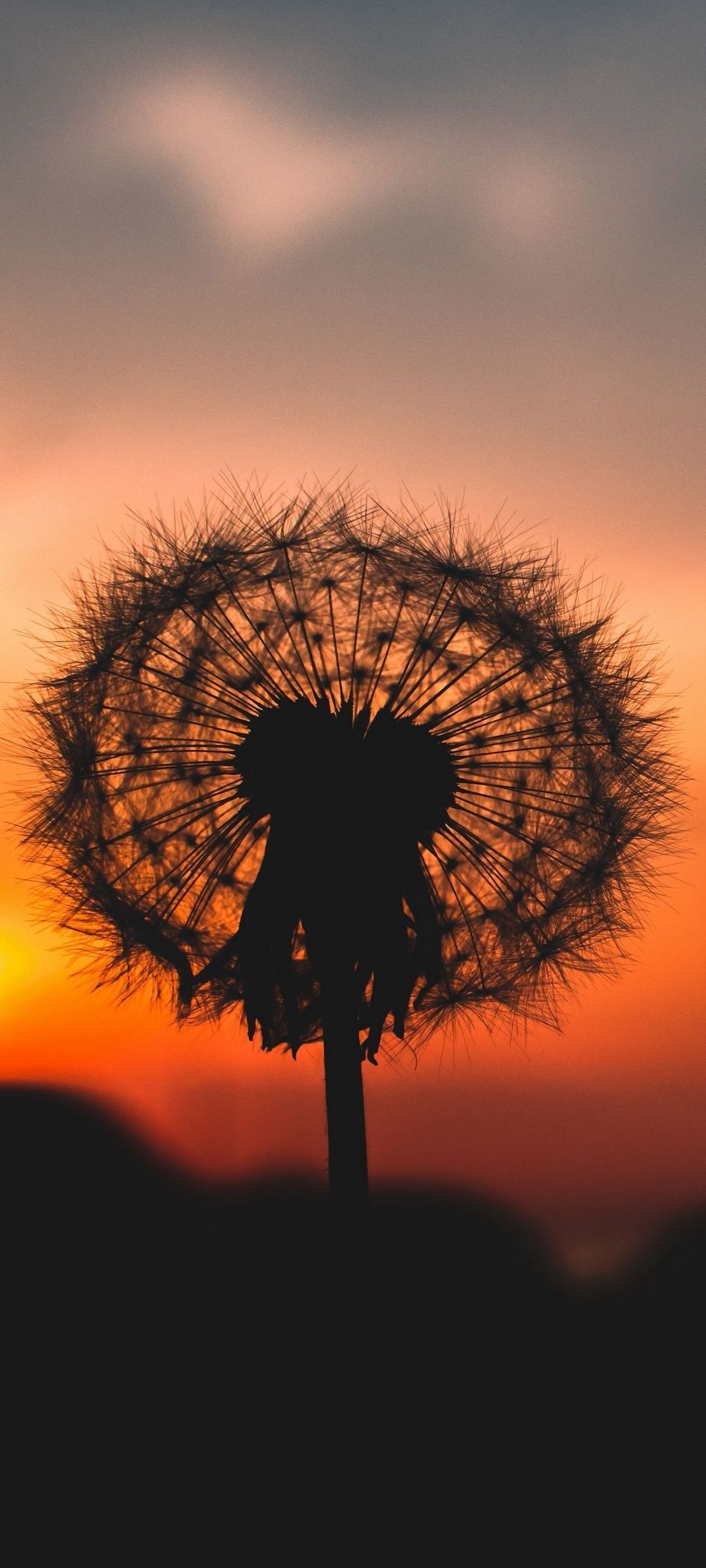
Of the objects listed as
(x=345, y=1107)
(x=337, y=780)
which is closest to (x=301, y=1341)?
(x=345, y=1107)

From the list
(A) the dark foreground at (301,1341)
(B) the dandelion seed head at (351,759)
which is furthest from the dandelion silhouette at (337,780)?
(A) the dark foreground at (301,1341)

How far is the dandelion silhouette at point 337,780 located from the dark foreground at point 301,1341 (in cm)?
266

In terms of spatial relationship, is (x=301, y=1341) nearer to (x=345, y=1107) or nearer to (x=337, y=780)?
(x=345, y=1107)

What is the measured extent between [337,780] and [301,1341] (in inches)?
476

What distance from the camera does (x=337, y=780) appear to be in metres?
7.96

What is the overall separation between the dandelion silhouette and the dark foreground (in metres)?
2.66

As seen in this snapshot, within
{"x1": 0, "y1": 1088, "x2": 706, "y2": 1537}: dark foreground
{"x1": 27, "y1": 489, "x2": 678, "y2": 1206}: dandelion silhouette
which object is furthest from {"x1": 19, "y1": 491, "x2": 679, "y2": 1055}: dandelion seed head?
{"x1": 0, "y1": 1088, "x2": 706, "y2": 1537}: dark foreground

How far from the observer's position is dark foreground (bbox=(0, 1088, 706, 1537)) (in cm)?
1156

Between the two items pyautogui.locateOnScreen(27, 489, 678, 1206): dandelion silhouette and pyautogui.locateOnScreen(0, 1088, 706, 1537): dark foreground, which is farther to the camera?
pyautogui.locateOnScreen(0, 1088, 706, 1537): dark foreground

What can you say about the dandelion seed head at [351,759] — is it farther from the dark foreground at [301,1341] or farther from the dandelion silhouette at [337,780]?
the dark foreground at [301,1341]

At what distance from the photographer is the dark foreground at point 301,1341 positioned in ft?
37.9

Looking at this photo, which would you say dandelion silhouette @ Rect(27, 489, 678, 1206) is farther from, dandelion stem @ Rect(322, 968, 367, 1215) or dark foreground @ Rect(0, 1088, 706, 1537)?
dark foreground @ Rect(0, 1088, 706, 1537)

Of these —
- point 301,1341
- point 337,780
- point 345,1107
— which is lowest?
point 301,1341

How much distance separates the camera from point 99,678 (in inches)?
358
